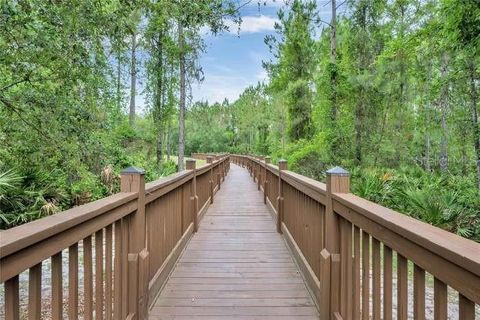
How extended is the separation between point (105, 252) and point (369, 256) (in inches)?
61.8

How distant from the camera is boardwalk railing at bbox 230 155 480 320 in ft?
4.05

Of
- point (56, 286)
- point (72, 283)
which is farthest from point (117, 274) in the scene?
point (56, 286)

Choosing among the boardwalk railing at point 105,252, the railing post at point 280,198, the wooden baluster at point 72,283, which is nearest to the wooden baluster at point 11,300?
the boardwalk railing at point 105,252

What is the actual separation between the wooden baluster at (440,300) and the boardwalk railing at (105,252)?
1437 mm

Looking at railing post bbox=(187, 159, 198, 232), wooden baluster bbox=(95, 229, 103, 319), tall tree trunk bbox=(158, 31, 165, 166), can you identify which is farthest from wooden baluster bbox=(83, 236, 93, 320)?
tall tree trunk bbox=(158, 31, 165, 166)

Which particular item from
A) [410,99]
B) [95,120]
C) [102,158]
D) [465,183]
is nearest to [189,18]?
[95,120]

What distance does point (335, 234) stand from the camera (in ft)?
9.35

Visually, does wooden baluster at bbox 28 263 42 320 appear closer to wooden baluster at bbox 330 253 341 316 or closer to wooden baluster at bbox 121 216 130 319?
wooden baluster at bbox 121 216 130 319

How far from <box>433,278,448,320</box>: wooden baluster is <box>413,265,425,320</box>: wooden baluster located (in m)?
0.13

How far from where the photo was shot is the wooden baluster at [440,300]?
133 cm

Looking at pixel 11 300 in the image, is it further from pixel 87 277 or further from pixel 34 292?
pixel 87 277

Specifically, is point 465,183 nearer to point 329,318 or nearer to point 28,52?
point 329,318

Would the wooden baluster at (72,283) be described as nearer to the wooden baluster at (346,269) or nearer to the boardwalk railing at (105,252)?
the boardwalk railing at (105,252)

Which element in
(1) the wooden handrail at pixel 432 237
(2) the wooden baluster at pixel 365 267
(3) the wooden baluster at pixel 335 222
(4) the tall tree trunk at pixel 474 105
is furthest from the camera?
(4) the tall tree trunk at pixel 474 105
